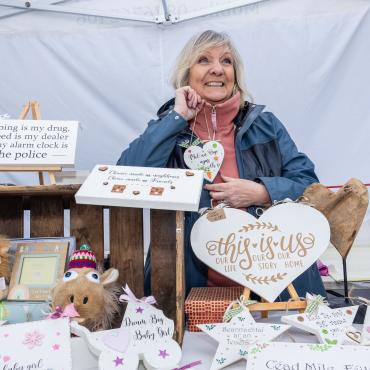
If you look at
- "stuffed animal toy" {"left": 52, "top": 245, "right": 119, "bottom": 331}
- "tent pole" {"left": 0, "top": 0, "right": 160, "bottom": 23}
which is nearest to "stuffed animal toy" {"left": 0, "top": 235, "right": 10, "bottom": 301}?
"stuffed animal toy" {"left": 52, "top": 245, "right": 119, "bottom": 331}

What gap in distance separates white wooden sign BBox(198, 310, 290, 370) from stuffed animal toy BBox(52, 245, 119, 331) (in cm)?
21

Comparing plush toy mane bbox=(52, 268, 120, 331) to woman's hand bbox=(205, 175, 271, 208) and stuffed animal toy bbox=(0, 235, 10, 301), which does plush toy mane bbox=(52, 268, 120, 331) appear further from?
woman's hand bbox=(205, 175, 271, 208)

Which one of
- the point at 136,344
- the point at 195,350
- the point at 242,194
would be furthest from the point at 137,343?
the point at 242,194

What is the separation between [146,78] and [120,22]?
0.31m

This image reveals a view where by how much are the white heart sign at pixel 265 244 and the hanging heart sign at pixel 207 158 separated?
8.9 inches

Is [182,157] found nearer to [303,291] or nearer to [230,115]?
[230,115]

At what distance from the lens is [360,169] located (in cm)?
234

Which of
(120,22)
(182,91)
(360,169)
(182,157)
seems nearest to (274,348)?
(182,157)

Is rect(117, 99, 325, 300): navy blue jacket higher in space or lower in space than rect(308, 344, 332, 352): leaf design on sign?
higher

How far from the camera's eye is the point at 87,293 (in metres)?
0.87

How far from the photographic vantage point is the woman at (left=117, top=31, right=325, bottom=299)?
1.09m

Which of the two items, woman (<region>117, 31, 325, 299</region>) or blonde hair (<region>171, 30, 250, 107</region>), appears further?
blonde hair (<region>171, 30, 250, 107</region>)

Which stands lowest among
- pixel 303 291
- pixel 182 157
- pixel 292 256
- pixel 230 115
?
pixel 303 291

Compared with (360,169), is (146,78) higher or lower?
higher
